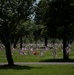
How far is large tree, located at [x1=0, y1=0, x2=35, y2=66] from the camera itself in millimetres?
22328

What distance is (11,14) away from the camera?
22.4 metres

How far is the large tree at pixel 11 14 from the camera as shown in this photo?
73.3 feet

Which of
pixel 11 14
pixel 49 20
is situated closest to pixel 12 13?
pixel 11 14

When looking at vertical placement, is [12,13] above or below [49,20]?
above

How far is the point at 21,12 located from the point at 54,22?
7.97 meters

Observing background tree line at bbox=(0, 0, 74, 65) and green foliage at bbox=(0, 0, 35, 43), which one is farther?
background tree line at bbox=(0, 0, 74, 65)

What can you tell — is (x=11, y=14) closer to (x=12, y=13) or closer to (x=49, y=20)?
(x=12, y=13)

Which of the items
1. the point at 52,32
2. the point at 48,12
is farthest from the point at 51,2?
the point at 52,32

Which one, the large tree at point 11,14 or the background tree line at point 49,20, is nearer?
the large tree at point 11,14

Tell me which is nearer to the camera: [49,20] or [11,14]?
[11,14]

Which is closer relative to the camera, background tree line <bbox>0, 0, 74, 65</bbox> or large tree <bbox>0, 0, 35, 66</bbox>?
large tree <bbox>0, 0, 35, 66</bbox>

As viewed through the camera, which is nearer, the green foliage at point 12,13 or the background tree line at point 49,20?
the green foliage at point 12,13

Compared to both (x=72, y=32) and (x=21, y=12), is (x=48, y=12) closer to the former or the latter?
(x=72, y=32)

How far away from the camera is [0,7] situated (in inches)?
880
